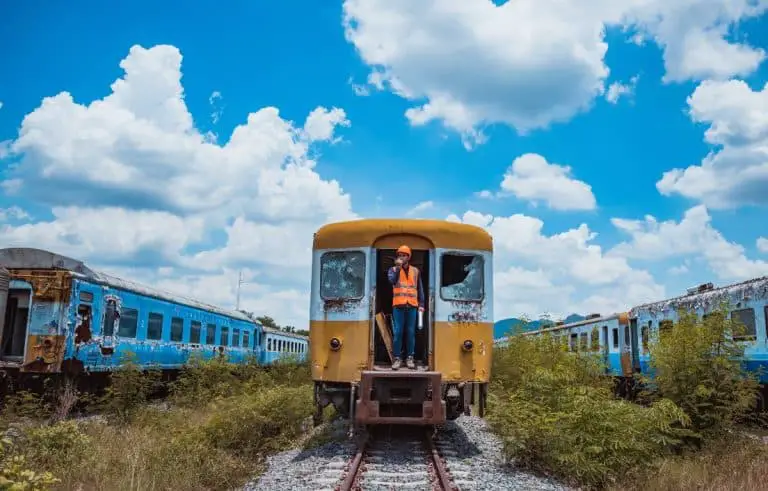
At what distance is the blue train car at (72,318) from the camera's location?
11.9 metres

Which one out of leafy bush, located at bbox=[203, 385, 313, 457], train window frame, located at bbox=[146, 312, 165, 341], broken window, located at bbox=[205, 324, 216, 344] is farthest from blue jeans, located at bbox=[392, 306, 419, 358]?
broken window, located at bbox=[205, 324, 216, 344]

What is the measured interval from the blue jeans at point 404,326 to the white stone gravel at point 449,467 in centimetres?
138

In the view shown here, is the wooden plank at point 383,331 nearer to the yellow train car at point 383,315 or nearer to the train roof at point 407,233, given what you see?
the yellow train car at point 383,315

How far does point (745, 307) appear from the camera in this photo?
1245cm

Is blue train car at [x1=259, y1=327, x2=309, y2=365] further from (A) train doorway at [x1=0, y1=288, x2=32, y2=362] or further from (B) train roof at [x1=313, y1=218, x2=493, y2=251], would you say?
(B) train roof at [x1=313, y1=218, x2=493, y2=251]

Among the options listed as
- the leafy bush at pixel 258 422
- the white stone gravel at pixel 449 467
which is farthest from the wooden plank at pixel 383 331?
the leafy bush at pixel 258 422

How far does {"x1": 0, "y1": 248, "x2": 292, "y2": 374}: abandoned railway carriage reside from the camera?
11.9 metres

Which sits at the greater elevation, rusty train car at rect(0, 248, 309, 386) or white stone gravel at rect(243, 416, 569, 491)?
rusty train car at rect(0, 248, 309, 386)

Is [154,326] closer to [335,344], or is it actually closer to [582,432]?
[335,344]

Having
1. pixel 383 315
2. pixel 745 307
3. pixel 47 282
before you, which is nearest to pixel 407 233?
pixel 383 315

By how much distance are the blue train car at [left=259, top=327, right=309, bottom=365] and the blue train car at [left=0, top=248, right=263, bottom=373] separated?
9.65 m

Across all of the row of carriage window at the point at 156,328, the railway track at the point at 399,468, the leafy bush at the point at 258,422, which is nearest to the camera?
the railway track at the point at 399,468

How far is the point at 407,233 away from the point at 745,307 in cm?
788

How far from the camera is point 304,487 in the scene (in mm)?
6203
